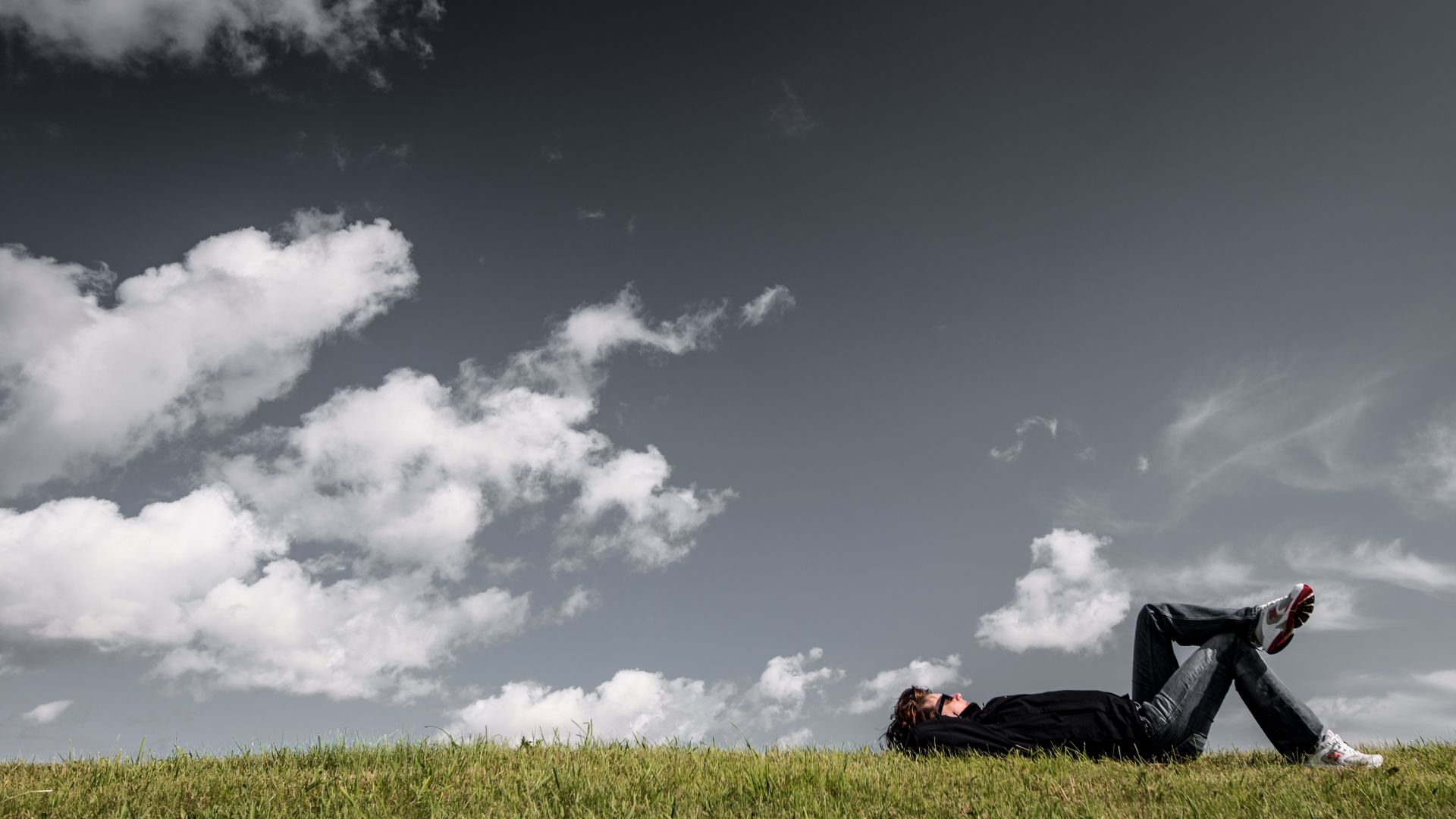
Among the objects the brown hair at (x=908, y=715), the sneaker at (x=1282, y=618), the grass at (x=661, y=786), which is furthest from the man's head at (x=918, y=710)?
the sneaker at (x=1282, y=618)

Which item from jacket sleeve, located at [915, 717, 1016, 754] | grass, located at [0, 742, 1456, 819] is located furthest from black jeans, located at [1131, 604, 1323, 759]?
jacket sleeve, located at [915, 717, 1016, 754]

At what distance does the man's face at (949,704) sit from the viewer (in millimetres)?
9156

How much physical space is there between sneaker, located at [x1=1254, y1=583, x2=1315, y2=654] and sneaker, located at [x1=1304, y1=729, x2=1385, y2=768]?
2.64ft

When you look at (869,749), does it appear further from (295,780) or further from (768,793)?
(295,780)

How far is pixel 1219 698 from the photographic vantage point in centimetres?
830

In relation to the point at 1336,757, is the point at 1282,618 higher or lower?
higher

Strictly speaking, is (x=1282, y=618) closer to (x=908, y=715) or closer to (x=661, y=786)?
(x=908, y=715)

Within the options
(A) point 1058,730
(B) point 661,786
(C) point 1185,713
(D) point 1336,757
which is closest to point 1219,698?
(C) point 1185,713

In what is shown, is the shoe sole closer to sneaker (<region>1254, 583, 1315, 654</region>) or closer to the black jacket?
sneaker (<region>1254, 583, 1315, 654</region>)

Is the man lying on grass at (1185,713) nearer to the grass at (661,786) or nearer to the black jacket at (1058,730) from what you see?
the black jacket at (1058,730)

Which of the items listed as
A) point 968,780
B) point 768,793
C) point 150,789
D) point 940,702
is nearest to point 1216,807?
point 968,780

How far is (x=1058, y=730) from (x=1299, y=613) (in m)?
2.29

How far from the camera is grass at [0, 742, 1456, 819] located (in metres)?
5.35

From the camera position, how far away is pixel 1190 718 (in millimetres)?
8219
